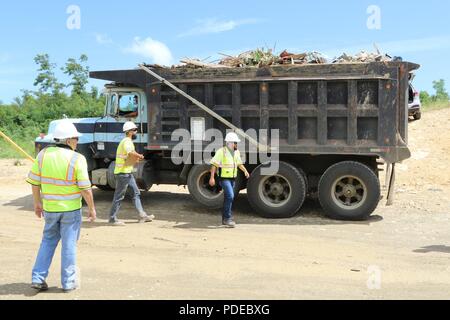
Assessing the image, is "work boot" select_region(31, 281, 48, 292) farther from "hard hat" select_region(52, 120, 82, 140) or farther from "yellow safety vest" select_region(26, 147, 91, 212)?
"hard hat" select_region(52, 120, 82, 140)

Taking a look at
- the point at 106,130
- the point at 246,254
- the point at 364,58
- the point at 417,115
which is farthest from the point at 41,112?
the point at 246,254

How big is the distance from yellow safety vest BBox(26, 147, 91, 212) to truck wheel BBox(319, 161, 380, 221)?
5.23 metres

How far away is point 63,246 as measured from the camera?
198 inches

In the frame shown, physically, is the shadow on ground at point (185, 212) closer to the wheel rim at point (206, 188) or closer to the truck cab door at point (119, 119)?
the wheel rim at point (206, 188)

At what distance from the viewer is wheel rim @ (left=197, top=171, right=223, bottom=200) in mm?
9742

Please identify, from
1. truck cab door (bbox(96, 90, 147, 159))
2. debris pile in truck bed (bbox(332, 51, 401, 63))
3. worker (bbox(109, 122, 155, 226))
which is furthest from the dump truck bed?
worker (bbox(109, 122, 155, 226))

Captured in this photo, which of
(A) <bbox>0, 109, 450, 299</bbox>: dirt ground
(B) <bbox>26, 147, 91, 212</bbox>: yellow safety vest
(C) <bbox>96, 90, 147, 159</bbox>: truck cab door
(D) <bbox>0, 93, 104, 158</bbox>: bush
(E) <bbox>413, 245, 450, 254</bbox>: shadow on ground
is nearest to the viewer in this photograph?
(B) <bbox>26, 147, 91, 212</bbox>: yellow safety vest

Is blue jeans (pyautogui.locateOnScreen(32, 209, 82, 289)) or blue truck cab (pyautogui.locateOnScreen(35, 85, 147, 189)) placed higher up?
blue truck cab (pyautogui.locateOnScreen(35, 85, 147, 189))

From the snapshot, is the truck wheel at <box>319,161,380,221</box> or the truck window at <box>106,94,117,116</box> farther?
the truck window at <box>106,94,117,116</box>

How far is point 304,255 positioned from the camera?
666 cm

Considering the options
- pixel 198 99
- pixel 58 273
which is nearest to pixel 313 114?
pixel 198 99

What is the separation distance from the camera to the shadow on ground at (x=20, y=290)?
16.4ft

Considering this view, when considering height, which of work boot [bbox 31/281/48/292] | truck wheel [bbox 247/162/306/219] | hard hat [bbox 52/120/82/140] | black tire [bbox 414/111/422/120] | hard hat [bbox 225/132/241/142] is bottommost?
work boot [bbox 31/281/48/292]

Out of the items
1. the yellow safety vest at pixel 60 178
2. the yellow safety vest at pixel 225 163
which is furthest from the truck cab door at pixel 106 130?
the yellow safety vest at pixel 60 178
